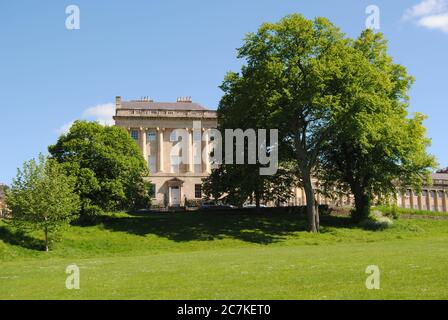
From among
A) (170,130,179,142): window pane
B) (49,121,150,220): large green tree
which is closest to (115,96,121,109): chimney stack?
(170,130,179,142): window pane

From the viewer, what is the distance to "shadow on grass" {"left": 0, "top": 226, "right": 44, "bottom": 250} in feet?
130

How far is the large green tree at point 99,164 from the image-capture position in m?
50.3

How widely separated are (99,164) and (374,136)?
2648cm

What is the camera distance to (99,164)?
2071 inches

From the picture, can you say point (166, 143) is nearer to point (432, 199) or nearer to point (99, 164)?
point (99, 164)

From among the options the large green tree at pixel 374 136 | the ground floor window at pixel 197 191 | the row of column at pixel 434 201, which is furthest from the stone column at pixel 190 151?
the row of column at pixel 434 201

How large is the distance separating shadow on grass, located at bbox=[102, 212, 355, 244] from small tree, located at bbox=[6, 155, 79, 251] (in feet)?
23.5

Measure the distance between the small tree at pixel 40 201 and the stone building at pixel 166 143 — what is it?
38.6m

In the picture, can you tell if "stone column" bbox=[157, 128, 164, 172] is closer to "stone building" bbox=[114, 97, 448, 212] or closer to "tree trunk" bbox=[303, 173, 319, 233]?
"stone building" bbox=[114, 97, 448, 212]

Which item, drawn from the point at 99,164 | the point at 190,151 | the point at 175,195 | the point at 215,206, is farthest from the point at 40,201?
the point at 190,151

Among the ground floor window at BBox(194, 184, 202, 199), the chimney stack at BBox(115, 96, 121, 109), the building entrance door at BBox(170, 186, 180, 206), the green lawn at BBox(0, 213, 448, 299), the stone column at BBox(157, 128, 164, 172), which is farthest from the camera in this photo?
the chimney stack at BBox(115, 96, 121, 109)
